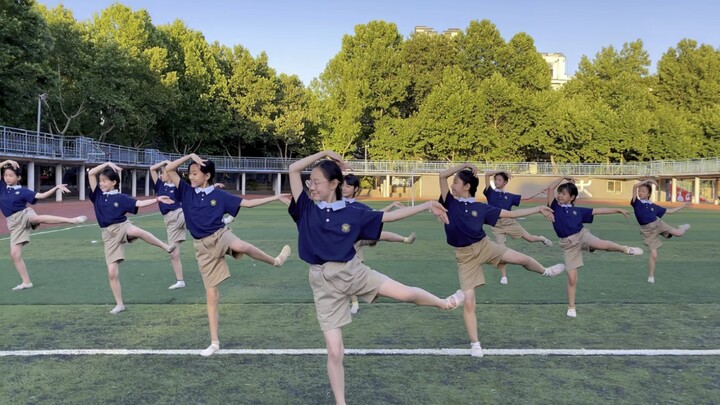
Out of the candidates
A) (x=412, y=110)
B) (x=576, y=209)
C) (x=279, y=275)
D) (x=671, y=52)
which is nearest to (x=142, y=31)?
(x=412, y=110)

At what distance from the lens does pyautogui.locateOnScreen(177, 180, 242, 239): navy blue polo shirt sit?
5926 millimetres

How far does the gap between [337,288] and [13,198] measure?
7.27m

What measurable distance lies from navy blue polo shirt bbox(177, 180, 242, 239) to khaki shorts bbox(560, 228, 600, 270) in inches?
177

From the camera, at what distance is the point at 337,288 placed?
4.20 m

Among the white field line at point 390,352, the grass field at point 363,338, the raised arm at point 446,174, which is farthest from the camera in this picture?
the white field line at point 390,352

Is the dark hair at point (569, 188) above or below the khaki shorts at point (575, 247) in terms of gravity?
above

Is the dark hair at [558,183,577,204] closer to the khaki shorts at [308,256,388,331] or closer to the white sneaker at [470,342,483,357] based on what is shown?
the white sneaker at [470,342,483,357]

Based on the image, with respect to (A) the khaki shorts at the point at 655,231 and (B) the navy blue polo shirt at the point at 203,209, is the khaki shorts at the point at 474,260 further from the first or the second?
(A) the khaki shorts at the point at 655,231

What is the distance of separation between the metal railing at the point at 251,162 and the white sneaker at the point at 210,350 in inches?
1083

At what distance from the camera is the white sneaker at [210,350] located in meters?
5.64

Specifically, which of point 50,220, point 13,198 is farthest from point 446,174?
point 13,198

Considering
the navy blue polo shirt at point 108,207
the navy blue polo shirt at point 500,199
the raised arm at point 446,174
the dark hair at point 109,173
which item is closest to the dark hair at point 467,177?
the raised arm at point 446,174

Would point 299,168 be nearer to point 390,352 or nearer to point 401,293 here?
point 401,293

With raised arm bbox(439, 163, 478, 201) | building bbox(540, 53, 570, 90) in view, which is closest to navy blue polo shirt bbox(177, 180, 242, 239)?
raised arm bbox(439, 163, 478, 201)
